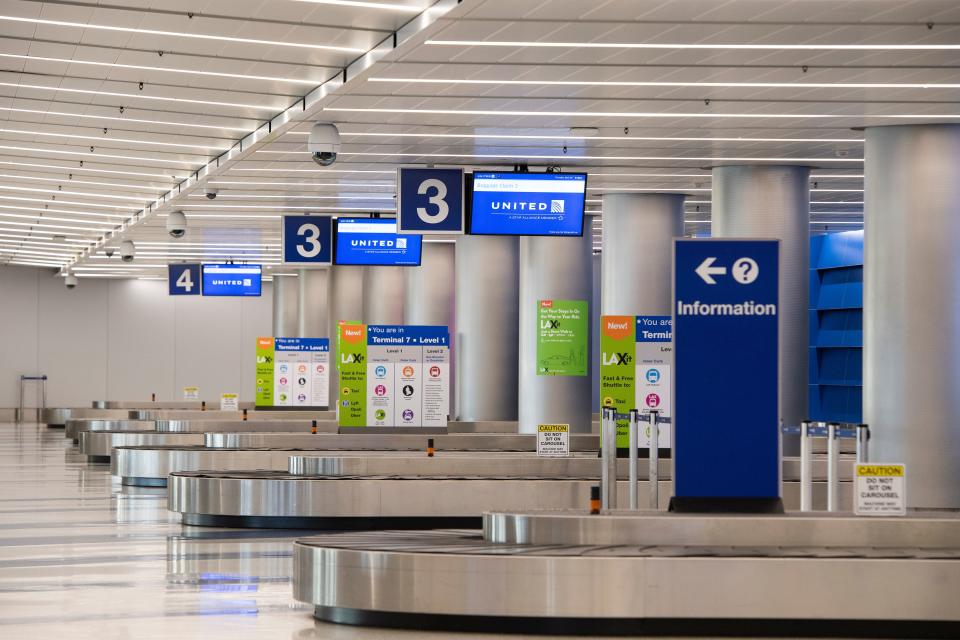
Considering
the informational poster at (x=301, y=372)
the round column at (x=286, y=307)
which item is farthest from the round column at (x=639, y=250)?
the round column at (x=286, y=307)

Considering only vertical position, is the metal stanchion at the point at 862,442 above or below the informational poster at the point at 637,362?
below

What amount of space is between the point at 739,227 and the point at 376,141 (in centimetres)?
506

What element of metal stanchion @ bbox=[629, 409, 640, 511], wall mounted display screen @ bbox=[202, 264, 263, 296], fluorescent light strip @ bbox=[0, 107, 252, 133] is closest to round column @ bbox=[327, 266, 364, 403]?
wall mounted display screen @ bbox=[202, 264, 263, 296]

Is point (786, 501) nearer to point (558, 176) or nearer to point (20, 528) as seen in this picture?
point (558, 176)

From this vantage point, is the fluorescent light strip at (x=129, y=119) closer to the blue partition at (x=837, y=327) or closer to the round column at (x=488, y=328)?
the round column at (x=488, y=328)

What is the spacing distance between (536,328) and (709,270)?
15630 millimetres

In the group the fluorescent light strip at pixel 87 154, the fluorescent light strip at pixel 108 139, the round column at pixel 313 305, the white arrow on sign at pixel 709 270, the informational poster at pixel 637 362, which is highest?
the fluorescent light strip at pixel 108 139

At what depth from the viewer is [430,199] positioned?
18.3m

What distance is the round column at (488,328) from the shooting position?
27.6m

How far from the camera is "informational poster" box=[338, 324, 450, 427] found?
20891 millimetres

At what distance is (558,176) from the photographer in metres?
18.2

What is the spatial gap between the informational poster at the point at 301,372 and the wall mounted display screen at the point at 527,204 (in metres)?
13.1

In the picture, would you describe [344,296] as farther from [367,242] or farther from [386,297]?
[367,242]

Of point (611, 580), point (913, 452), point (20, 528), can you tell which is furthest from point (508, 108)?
point (611, 580)
